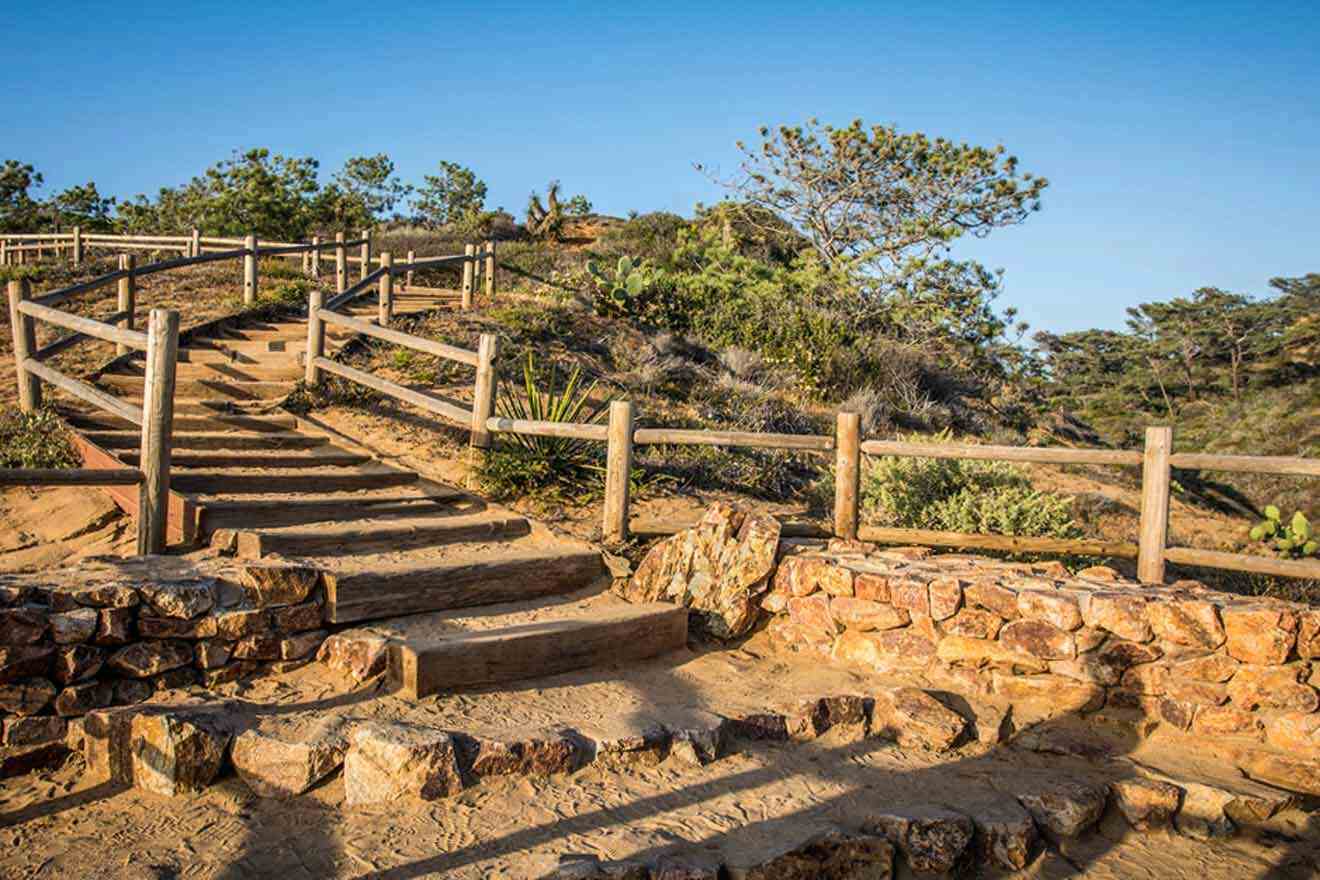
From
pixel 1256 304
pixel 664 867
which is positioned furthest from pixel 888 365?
pixel 1256 304

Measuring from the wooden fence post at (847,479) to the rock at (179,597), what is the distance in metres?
4.17

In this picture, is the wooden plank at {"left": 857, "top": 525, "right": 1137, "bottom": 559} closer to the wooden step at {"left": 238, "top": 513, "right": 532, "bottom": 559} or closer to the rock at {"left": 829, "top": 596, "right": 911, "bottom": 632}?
the rock at {"left": 829, "top": 596, "right": 911, "bottom": 632}

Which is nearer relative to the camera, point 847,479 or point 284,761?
point 284,761

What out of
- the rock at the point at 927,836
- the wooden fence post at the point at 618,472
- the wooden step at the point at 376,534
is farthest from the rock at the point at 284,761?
the wooden fence post at the point at 618,472

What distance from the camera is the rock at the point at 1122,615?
597 cm

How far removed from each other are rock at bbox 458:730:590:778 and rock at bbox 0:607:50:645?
6.97 ft

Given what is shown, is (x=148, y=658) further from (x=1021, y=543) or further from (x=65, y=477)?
(x=1021, y=543)

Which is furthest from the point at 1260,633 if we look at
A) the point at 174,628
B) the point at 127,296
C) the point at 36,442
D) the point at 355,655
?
the point at 127,296

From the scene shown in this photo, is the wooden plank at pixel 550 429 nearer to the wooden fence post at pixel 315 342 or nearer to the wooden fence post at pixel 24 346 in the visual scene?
the wooden fence post at pixel 315 342

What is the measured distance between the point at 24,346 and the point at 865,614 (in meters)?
7.40

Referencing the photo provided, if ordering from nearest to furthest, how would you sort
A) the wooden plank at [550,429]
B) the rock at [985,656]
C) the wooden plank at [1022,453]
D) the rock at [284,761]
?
the rock at [284,761]
the rock at [985,656]
the wooden plank at [1022,453]
the wooden plank at [550,429]

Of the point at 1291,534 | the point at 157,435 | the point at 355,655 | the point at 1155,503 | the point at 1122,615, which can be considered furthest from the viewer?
the point at 1291,534

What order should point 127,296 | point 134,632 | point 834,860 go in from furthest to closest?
1. point 127,296
2. point 134,632
3. point 834,860

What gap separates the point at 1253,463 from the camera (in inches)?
244
